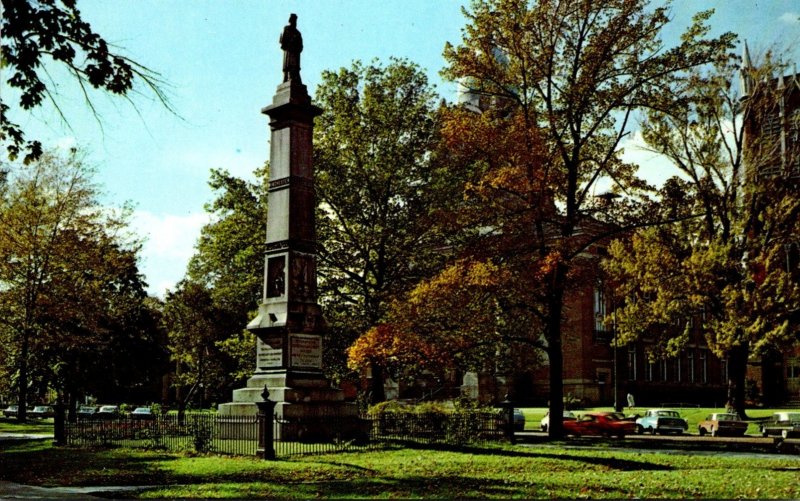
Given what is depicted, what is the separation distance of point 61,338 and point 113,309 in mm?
5917

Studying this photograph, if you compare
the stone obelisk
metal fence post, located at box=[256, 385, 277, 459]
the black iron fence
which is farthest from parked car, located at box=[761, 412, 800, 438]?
metal fence post, located at box=[256, 385, 277, 459]

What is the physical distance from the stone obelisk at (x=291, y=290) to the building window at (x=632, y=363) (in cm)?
4885

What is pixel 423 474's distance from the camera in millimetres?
16375

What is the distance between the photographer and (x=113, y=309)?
48844mm

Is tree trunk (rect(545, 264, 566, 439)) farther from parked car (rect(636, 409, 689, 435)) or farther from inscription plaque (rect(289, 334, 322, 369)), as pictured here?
parked car (rect(636, 409, 689, 435))

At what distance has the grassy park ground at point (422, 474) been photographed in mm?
13438

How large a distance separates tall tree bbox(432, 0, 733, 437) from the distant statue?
606cm

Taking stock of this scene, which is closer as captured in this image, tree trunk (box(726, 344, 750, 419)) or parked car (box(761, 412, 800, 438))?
parked car (box(761, 412, 800, 438))

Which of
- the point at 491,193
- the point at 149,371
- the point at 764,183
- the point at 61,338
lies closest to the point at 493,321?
the point at 491,193

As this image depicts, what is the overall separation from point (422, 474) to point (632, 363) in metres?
56.2

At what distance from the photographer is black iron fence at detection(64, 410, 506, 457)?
71.1 feet

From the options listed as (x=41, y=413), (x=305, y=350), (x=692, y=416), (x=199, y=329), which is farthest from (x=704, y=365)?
(x=305, y=350)

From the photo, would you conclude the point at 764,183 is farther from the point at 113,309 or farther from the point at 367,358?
the point at 113,309

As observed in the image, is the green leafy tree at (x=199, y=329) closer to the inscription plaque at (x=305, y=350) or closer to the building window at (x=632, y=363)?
the building window at (x=632, y=363)
